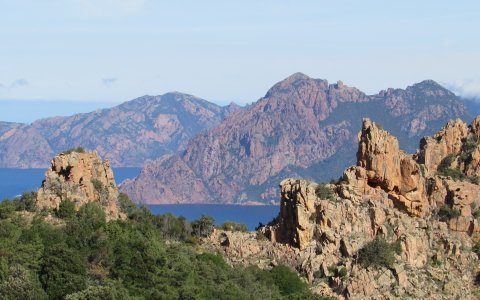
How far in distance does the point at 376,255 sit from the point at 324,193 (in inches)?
379

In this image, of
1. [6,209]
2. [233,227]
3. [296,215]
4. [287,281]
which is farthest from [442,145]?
[6,209]

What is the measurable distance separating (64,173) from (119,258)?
18.6 metres

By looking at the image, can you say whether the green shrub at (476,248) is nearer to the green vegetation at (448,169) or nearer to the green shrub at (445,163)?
the green vegetation at (448,169)

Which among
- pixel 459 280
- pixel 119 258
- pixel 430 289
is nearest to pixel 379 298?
pixel 430 289

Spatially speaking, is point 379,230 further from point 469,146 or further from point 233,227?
point 469,146

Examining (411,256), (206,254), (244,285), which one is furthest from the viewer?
(411,256)

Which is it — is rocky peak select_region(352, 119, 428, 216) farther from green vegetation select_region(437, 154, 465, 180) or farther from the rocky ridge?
green vegetation select_region(437, 154, 465, 180)

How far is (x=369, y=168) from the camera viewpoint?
318ft

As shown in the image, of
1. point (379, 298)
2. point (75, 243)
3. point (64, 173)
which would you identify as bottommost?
point (379, 298)

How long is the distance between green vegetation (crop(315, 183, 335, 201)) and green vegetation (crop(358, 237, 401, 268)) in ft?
23.7

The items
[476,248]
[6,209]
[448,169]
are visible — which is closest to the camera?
[6,209]

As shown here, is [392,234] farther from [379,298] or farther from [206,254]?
[206,254]

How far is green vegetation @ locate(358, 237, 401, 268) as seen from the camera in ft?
280

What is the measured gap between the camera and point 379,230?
90.8 m
